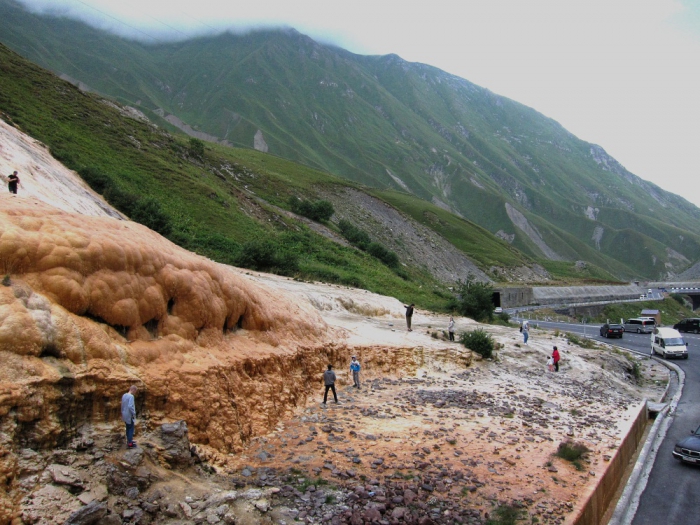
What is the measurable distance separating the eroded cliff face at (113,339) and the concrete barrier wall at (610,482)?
8613mm

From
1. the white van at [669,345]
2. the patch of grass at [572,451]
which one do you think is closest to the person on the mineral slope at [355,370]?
the patch of grass at [572,451]

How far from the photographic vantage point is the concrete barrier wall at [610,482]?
12.4 m

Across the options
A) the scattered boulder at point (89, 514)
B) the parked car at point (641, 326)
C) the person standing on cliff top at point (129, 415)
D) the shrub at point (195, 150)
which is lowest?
the parked car at point (641, 326)

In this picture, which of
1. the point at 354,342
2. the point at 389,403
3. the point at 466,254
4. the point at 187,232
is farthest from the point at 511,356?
the point at 466,254

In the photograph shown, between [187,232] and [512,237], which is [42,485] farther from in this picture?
[512,237]

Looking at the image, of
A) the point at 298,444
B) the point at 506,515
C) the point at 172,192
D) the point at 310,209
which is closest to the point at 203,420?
Answer: the point at 298,444

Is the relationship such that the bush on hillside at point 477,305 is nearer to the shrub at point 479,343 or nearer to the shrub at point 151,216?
the shrub at point 479,343

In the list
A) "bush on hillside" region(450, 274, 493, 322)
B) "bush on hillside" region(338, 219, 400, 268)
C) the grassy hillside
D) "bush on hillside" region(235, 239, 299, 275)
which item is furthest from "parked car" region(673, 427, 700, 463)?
"bush on hillside" region(338, 219, 400, 268)

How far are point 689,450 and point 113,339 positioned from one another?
18621 mm

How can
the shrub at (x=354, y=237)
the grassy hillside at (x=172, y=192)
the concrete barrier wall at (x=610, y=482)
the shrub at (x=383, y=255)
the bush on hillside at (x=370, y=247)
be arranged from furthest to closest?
1. the shrub at (x=354, y=237)
2. the bush on hillside at (x=370, y=247)
3. the shrub at (x=383, y=255)
4. the grassy hillside at (x=172, y=192)
5. the concrete barrier wall at (x=610, y=482)

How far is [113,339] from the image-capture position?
10.3 metres

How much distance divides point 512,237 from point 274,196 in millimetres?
124787

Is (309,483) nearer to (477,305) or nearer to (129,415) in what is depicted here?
(129,415)

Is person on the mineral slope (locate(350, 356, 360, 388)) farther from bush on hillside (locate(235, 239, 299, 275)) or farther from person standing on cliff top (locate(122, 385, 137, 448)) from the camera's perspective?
bush on hillside (locate(235, 239, 299, 275))
